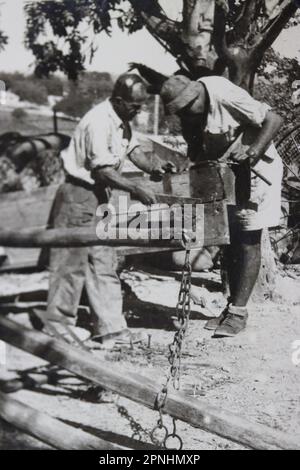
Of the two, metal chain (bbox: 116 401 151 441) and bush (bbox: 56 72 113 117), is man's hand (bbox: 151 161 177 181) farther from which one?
metal chain (bbox: 116 401 151 441)

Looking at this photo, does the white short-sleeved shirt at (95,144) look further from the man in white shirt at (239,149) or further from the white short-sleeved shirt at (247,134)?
the white short-sleeved shirt at (247,134)

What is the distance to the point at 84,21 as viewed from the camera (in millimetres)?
2977

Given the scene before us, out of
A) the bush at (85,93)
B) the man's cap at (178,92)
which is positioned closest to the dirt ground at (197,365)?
the man's cap at (178,92)

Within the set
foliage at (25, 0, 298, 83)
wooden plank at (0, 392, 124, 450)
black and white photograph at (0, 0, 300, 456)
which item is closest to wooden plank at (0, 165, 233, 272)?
black and white photograph at (0, 0, 300, 456)

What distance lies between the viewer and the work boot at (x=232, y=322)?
3123 millimetres

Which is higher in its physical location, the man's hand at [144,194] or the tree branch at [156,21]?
the tree branch at [156,21]

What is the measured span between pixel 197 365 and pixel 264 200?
3.53 feet

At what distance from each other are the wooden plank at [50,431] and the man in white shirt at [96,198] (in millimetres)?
987

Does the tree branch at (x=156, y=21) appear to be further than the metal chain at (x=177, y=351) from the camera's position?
Yes

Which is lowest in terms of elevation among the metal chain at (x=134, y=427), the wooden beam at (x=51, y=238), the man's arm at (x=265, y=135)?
the metal chain at (x=134, y=427)

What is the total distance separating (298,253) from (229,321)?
0.58m

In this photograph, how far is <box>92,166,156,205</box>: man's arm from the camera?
9.89 feet

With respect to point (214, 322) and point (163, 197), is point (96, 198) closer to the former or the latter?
point (163, 197)

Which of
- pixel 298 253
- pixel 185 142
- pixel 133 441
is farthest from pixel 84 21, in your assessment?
pixel 133 441
